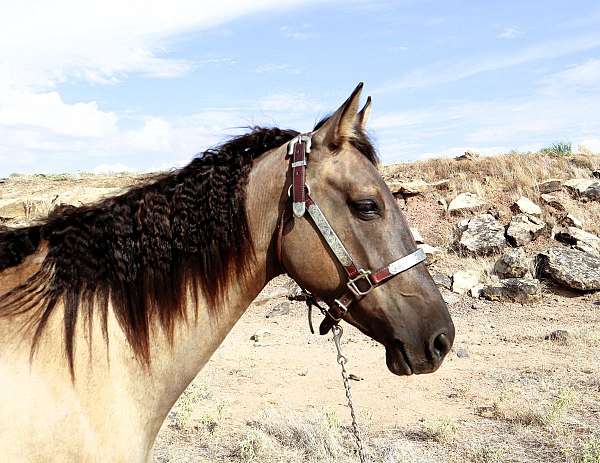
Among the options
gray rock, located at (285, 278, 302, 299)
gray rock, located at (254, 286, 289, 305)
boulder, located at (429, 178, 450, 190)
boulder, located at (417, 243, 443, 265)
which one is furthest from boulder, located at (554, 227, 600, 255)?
gray rock, located at (254, 286, 289, 305)

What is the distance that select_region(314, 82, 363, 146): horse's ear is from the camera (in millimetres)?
2402

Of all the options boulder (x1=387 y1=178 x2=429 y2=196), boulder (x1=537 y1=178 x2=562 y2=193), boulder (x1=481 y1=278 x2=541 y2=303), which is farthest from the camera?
boulder (x1=387 y1=178 x2=429 y2=196)

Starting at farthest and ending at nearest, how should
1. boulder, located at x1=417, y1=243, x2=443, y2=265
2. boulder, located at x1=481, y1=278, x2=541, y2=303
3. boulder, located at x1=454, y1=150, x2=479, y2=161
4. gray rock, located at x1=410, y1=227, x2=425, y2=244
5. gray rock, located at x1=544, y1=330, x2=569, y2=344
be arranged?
boulder, located at x1=454, y1=150, x2=479, y2=161
gray rock, located at x1=410, y1=227, x2=425, y2=244
boulder, located at x1=417, y1=243, x2=443, y2=265
boulder, located at x1=481, y1=278, x2=541, y2=303
gray rock, located at x1=544, y1=330, x2=569, y2=344

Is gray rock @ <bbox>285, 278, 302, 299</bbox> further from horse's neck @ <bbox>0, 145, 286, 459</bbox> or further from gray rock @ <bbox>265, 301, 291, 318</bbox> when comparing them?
horse's neck @ <bbox>0, 145, 286, 459</bbox>

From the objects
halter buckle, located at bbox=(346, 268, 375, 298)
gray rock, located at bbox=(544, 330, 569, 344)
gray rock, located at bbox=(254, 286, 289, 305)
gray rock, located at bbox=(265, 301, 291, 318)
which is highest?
halter buckle, located at bbox=(346, 268, 375, 298)

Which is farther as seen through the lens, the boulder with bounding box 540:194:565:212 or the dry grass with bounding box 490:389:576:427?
the boulder with bounding box 540:194:565:212

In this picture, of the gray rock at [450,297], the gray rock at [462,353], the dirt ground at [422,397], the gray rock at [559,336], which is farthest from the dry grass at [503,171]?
the gray rock at [462,353]

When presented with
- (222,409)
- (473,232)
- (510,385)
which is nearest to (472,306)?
(473,232)

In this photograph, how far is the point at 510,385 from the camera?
25.0 feet

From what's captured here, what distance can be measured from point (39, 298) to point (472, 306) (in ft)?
36.7

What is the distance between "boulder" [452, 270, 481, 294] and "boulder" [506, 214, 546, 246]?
1845mm

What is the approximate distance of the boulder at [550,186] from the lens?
1692 cm

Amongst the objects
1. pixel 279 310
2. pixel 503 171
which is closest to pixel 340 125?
pixel 279 310

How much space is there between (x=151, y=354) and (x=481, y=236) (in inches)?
537
